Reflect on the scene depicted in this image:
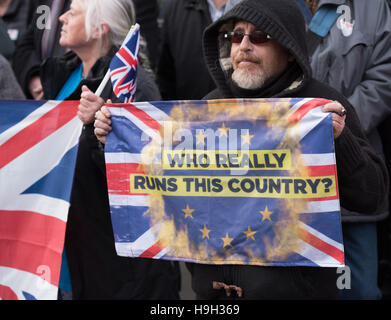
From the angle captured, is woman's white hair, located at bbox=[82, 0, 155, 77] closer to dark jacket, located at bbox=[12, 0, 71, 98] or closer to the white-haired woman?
the white-haired woman

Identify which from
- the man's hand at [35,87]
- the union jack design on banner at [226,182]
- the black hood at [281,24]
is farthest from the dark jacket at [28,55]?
the black hood at [281,24]

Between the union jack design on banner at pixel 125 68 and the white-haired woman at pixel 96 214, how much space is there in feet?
1.50

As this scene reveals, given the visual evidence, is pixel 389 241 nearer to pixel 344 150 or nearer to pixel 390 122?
pixel 390 122

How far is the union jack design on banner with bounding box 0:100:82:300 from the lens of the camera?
3.56 meters

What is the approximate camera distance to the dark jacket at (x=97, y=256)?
3.97 m

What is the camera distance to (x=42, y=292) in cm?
349

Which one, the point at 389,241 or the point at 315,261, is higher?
the point at 389,241

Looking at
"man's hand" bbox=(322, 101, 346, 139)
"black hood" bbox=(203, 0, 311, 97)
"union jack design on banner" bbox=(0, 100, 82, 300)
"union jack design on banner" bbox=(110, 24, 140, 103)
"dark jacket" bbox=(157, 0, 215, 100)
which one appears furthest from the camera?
"dark jacket" bbox=(157, 0, 215, 100)

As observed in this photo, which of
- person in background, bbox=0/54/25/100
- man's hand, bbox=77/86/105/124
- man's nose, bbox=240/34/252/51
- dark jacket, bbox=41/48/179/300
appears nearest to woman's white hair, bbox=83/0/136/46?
dark jacket, bbox=41/48/179/300

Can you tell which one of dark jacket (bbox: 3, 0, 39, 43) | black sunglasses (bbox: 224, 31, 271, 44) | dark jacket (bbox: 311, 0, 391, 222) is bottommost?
black sunglasses (bbox: 224, 31, 271, 44)

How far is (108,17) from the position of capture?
13.0 feet

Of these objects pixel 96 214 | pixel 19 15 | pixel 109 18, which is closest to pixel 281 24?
pixel 109 18
